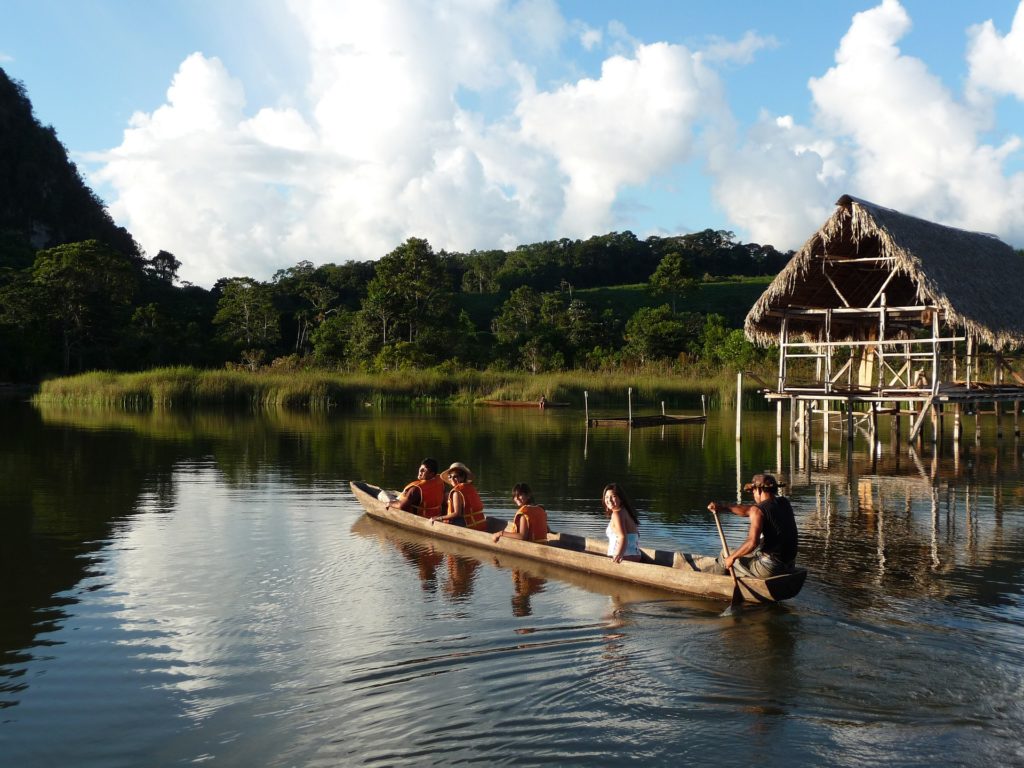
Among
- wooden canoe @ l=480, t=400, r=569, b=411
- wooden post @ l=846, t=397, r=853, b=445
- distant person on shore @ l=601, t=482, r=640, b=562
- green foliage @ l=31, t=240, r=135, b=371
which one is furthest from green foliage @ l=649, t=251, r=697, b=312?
distant person on shore @ l=601, t=482, r=640, b=562

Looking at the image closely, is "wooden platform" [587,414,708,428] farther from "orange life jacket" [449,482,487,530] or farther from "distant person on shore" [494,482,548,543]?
"distant person on shore" [494,482,548,543]

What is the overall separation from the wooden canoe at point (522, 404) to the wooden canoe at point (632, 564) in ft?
88.3

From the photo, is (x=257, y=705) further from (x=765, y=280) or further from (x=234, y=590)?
(x=765, y=280)

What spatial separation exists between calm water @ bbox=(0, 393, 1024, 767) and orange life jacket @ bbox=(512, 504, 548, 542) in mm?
511

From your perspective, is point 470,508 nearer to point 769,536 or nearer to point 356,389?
point 769,536

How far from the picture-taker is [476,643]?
23.9 ft

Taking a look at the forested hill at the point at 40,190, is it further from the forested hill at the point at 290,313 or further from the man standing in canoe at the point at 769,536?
the man standing in canoe at the point at 769,536

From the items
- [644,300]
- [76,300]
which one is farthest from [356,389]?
[644,300]

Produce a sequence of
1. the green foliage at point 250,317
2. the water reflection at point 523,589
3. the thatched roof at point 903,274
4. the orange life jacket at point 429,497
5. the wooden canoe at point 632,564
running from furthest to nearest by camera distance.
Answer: the green foliage at point 250,317 → the thatched roof at point 903,274 → the orange life jacket at point 429,497 → the water reflection at point 523,589 → the wooden canoe at point 632,564

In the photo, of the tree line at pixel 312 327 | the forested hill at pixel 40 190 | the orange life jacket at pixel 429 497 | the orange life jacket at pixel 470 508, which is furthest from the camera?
the forested hill at pixel 40 190

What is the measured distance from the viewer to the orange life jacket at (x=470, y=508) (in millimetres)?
11406

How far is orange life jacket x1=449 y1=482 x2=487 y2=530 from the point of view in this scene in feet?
37.4

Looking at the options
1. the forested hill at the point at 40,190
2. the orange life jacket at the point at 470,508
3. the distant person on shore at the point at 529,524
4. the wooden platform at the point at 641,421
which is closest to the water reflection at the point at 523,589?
the distant person on shore at the point at 529,524

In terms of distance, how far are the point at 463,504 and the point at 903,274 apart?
13.6 m
